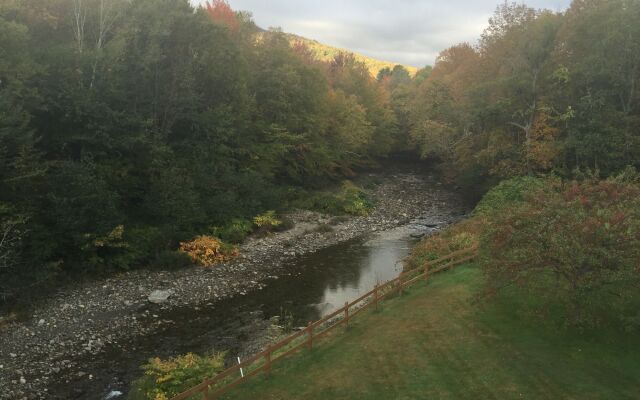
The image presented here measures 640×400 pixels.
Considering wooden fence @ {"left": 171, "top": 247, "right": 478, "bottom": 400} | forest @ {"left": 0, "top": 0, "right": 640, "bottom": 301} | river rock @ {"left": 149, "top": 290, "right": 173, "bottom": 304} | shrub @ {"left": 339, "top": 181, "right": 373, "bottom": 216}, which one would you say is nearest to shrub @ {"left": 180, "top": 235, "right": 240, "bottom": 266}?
forest @ {"left": 0, "top": 0, "right": 640, "bottom": 301}

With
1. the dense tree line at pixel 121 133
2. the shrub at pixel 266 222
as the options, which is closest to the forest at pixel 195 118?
the dense tree line at pixel 121 133

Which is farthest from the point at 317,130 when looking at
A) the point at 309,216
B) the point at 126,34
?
the point at 126,34

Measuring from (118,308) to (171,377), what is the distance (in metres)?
7.82

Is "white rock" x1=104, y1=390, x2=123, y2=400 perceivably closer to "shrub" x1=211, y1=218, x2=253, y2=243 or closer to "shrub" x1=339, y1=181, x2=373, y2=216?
"shrub" x1=211, y1=218, x2=253, y2=243

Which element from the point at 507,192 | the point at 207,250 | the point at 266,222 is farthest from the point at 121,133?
the point at 507,192

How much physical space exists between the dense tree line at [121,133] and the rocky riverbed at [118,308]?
212 centimetres

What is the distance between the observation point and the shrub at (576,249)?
12.7m

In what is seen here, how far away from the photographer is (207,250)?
27.2 metres

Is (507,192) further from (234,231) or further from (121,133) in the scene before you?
(121,133)

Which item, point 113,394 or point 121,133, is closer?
point 113,394

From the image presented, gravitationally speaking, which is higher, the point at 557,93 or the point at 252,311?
the point at 557,93

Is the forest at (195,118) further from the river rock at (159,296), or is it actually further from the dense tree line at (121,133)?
the river rock at (159,296)

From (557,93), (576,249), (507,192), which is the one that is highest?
(557,93)

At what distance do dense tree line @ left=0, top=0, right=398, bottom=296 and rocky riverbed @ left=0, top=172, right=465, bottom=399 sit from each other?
212 centimetres
